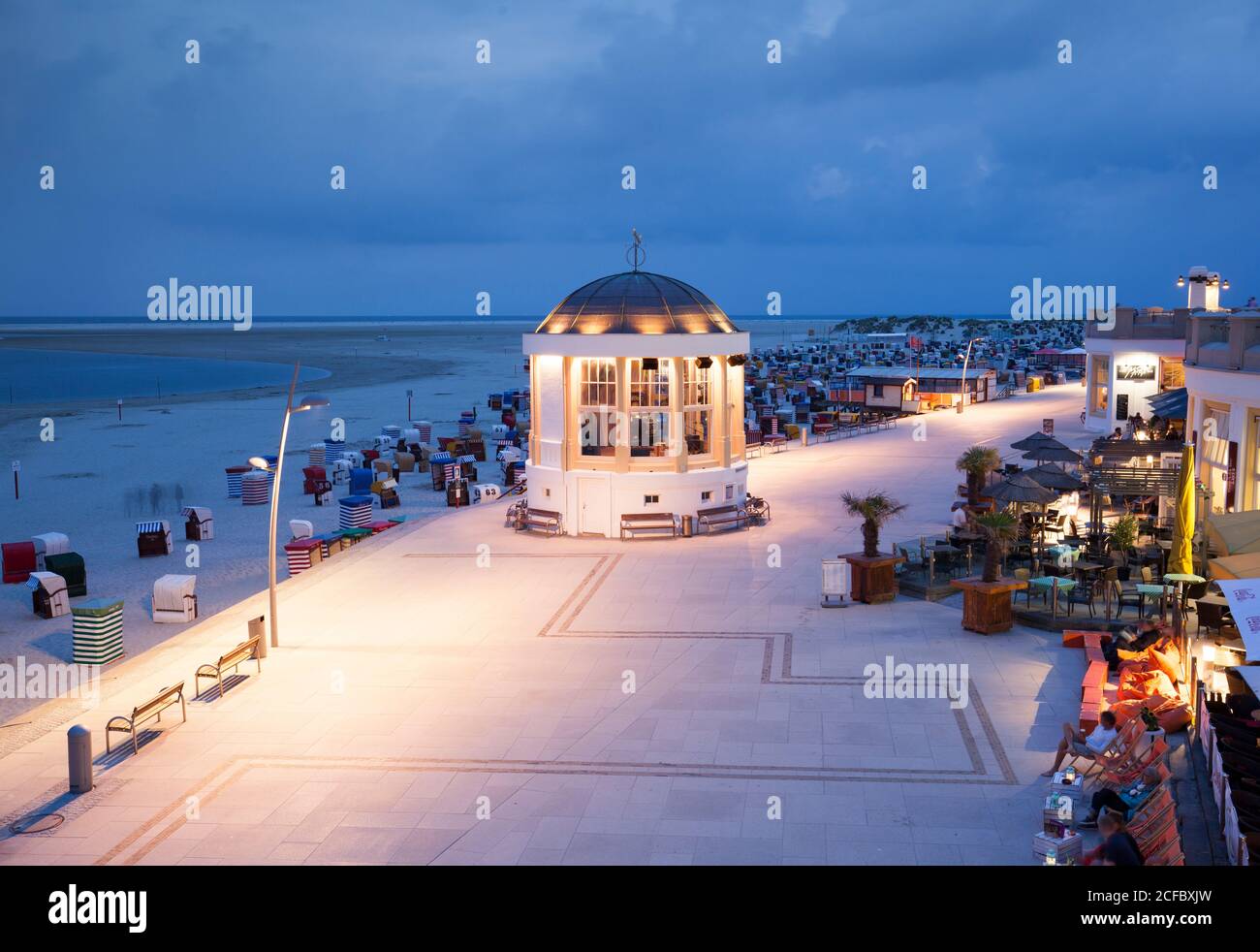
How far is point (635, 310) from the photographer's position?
25.6m

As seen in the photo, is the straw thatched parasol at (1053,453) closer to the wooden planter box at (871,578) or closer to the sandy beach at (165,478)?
the wooden planter box at (871,578)

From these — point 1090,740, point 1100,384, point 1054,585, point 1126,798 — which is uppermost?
point 1100,384

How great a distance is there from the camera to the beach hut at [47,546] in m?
25.2

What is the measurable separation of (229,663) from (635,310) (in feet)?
44.8

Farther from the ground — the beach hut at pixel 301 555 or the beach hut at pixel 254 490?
the beach hut at pixel 254 490

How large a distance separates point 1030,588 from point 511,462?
79.9 ft

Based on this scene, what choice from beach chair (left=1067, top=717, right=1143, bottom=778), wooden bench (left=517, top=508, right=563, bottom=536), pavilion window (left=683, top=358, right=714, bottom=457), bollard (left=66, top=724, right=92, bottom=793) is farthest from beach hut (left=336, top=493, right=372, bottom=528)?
beach chair (left=1067, top=717, right=1143, bottom=778)

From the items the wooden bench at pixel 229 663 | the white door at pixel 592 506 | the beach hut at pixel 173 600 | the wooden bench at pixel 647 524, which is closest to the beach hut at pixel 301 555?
the beach hut at pixel 173 600

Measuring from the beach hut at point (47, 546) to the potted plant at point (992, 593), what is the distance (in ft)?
68.4

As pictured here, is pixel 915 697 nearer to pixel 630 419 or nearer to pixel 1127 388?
pixel 630 419

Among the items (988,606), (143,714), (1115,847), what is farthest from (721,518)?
(1115,847)

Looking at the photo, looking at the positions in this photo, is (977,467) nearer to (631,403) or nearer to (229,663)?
(631,403)

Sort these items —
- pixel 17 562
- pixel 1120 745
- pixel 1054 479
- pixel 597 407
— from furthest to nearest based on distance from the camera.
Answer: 1. pixel 597 407
2. pixel 17 562
3. pixel 1054 479
4. pixel 1120 745

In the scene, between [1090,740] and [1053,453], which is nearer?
[1090,740]
